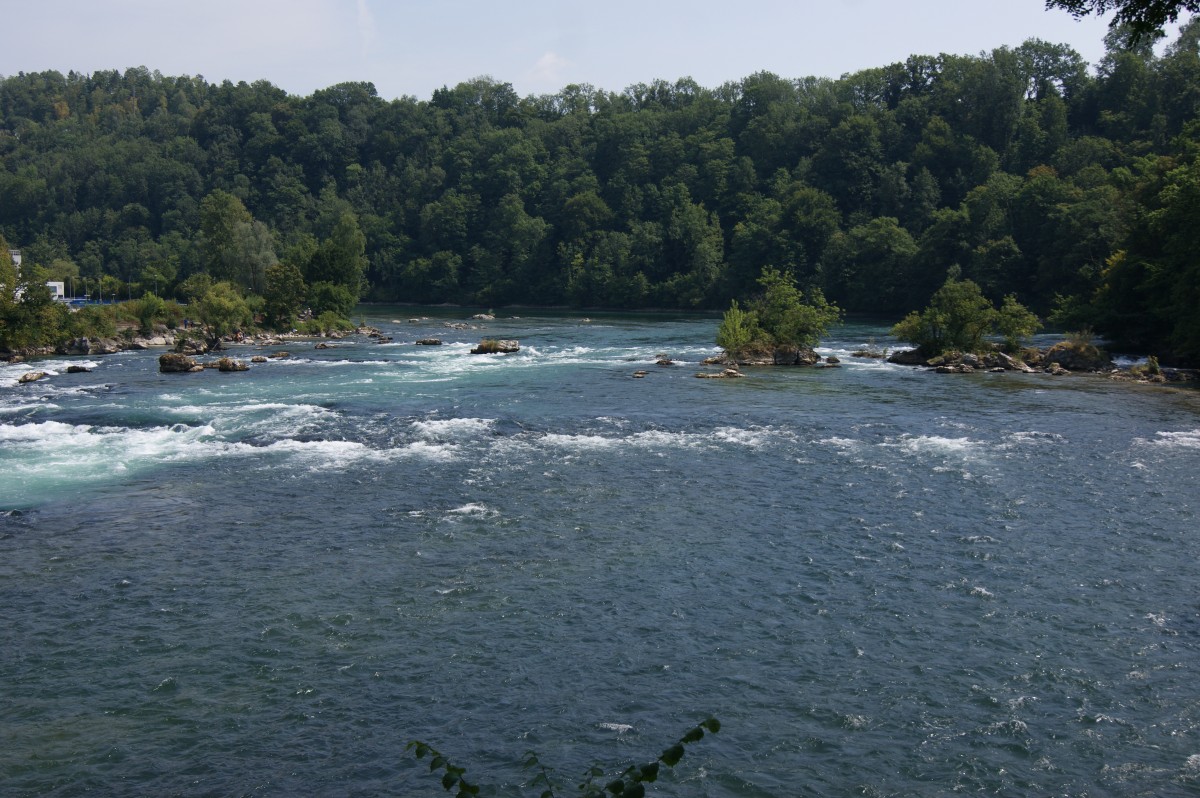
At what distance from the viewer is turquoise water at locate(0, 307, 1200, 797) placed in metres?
13.7

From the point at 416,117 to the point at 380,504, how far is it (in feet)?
590

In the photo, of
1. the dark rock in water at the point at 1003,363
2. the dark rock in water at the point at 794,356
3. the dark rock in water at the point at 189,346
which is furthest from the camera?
the dark rock in water at the point at 189,346

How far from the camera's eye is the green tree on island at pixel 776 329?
5922cm

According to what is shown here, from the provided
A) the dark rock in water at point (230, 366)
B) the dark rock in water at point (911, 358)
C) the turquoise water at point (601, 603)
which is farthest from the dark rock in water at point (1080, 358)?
the dark rock in water at point (230, 366)

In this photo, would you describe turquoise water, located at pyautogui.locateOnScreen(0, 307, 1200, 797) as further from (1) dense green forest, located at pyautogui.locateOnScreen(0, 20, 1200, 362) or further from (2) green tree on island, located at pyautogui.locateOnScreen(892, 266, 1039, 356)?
(1) dense green forest, located at pyautogui.locateOnScreen(0, 20, 1200, 362)

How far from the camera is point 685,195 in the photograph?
140m

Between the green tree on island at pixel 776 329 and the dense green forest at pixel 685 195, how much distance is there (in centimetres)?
1972

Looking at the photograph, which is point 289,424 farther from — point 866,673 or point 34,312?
point 34,312

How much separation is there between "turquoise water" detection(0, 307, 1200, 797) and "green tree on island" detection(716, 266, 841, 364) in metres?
22.3

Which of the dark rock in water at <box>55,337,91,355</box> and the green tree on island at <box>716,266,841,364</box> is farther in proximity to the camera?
the dark rock in water at <box>55,337,91,355</box>

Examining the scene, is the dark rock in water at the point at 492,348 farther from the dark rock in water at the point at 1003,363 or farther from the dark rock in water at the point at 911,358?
the dark rock in water at the point at 1003,363

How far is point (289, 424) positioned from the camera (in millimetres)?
37094

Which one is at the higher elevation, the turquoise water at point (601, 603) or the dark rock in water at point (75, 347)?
the dark rock in water at point (75, 347)

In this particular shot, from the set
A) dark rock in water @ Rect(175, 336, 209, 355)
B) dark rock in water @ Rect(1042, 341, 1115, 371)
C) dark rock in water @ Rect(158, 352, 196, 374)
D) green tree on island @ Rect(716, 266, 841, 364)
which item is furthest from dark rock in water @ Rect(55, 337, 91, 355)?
dark rock in water @ Rect(1042, 341, 1115, 371)
